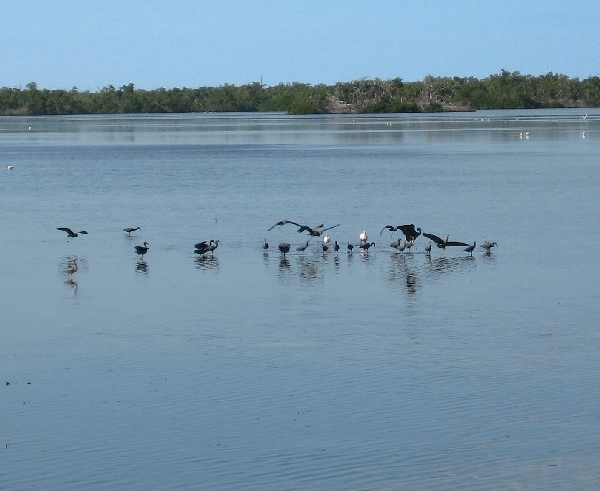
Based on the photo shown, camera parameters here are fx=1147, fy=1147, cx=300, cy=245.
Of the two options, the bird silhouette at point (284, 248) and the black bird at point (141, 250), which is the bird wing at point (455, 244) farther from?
the black bird at point (141, 250)

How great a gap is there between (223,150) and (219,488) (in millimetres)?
50377

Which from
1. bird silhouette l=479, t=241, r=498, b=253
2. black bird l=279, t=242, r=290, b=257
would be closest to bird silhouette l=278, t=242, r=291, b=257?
black bird l=279, t=242, r=290, b=257

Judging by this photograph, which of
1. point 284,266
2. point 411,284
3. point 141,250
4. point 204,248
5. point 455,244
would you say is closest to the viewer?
point 411,284

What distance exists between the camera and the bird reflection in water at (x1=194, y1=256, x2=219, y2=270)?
61.0 feet

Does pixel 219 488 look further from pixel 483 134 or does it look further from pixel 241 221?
pixel 483 134

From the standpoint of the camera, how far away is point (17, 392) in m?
10.9

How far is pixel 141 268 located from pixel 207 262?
1.15 metres

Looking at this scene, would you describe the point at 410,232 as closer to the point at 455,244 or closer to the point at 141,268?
the point at 455,244

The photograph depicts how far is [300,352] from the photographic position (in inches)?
488

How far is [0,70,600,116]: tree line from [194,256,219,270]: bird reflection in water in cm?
12817

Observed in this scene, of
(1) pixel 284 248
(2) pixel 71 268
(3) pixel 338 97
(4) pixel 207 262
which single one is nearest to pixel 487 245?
(1) pixel 284 248

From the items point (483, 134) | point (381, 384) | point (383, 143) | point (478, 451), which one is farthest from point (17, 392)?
point (483, 134)

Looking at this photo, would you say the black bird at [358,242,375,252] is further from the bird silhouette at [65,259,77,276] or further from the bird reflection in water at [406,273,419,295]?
the bird silhouette at [65,259,77,276]

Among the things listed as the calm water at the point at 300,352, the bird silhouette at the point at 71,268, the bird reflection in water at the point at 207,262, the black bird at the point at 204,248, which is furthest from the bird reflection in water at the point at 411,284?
the bird silhouette at the point at 71,268
